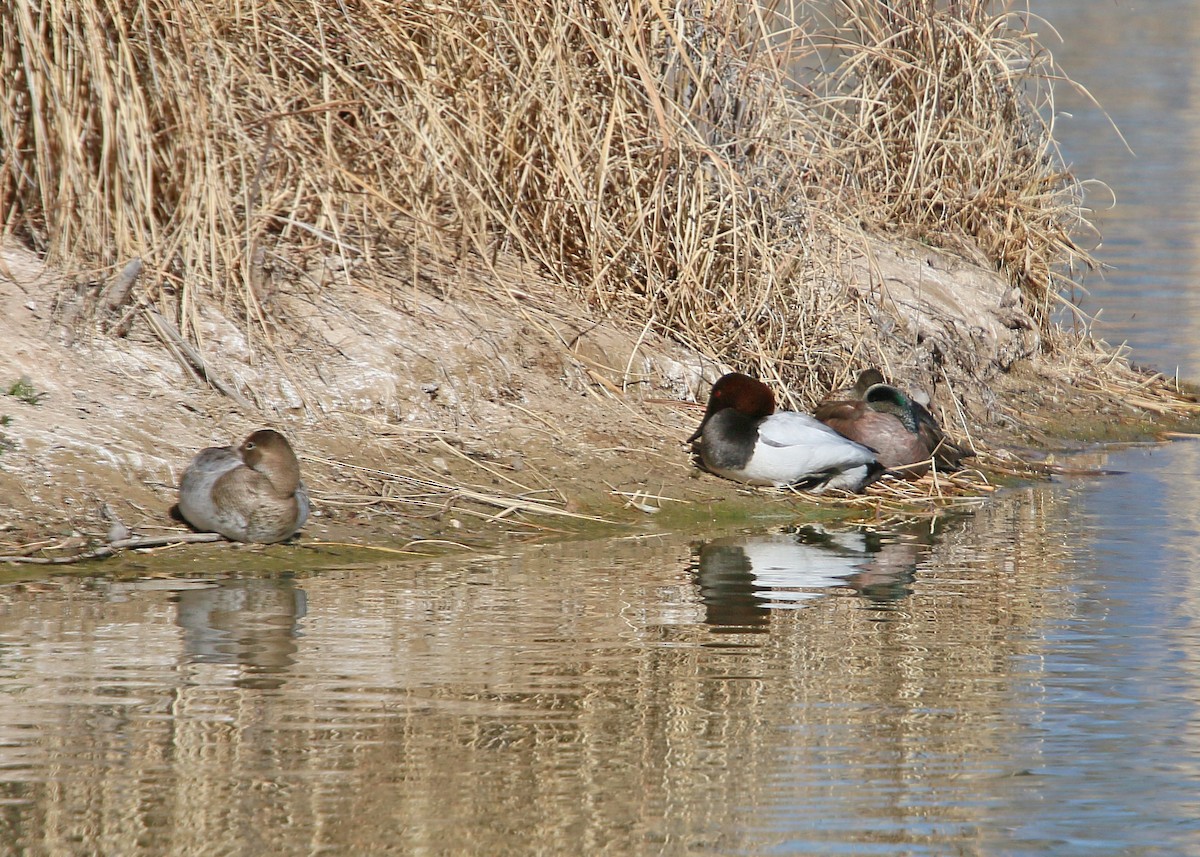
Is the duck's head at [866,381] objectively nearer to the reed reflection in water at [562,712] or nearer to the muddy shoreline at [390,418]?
the muddy shoreline at [390,418]

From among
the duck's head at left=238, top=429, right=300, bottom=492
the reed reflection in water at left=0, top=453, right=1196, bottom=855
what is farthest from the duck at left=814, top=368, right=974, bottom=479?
the duck's head at left=238, top=429, right=300, bottom=492

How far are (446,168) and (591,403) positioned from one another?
1454 millimetres

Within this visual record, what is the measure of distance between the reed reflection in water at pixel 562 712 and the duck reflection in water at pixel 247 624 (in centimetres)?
2

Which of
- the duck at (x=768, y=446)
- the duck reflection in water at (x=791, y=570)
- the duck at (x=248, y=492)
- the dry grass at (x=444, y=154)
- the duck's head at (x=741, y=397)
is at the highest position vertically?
the dry grass at (x=444, y=154)

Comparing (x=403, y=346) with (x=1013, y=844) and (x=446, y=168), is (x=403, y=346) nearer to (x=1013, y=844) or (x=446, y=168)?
(x=446, y=168)

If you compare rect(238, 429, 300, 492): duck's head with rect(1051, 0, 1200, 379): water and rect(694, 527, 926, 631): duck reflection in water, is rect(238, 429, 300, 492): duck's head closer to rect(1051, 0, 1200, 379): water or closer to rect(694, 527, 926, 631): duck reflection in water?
rect(694, 527, 926, 631): duck reflection in water

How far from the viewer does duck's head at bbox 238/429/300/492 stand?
7.49 meters

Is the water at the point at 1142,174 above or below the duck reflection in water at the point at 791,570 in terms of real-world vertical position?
above

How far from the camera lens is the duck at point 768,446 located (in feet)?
29.6

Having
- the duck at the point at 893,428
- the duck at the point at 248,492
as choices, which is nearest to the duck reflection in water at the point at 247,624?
the duck at the point at 248,492

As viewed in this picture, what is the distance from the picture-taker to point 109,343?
Answer: 8547 millimetres

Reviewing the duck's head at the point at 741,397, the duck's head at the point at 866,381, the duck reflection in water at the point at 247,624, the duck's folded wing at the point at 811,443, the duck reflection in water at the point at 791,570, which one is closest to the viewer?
the duck reflection in water at the point at 247,624

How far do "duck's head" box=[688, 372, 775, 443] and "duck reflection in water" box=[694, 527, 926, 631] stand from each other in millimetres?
775

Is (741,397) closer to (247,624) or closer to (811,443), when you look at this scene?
(811,443)
